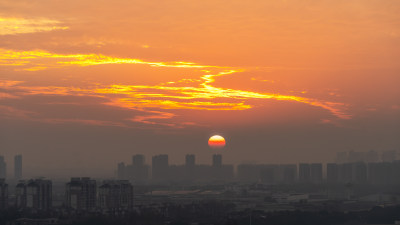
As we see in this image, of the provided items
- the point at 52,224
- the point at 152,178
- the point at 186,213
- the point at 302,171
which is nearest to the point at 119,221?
the point at 52,224

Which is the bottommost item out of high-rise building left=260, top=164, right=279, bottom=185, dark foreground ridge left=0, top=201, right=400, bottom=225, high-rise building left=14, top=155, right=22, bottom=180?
dark foreground ridge left=0, top=201, right=400, bottom=225

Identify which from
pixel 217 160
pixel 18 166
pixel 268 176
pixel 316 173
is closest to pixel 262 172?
pixel 268 176

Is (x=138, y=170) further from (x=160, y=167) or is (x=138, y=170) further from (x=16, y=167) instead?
(x=16, y=167)

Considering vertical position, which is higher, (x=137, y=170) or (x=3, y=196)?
(x=137, y=170)

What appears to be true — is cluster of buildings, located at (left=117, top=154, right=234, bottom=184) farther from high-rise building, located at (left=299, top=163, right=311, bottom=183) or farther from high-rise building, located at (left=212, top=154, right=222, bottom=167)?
high-rise building, located at (left=299, top=163, right=311, bottom=183)

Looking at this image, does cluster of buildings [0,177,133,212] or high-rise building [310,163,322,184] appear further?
high-rise building [310,163,322,184]

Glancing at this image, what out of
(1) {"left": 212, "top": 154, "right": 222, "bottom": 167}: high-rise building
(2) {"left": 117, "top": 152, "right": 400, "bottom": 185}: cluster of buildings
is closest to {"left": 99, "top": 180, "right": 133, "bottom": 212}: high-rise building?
(2) {"left": 117, "top": 152, "right": 400, "bottom": 185}: cluster of buildings
